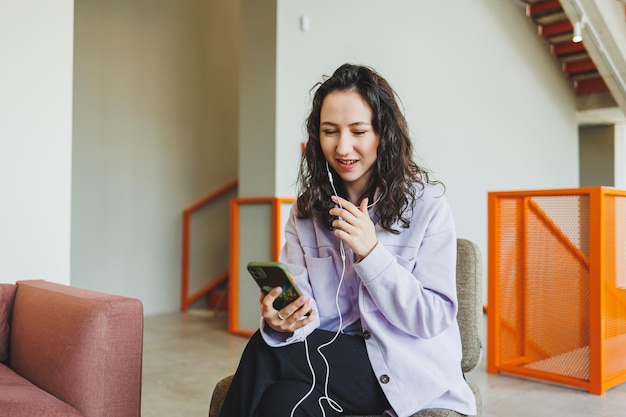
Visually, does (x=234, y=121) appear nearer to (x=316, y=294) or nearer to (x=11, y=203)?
(x=11, y=203)

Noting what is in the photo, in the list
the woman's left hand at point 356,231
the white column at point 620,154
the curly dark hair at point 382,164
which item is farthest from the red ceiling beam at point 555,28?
the woman's left hand at point 356,231

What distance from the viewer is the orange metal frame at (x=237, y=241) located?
4559 mm

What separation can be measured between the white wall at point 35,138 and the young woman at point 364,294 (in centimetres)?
187

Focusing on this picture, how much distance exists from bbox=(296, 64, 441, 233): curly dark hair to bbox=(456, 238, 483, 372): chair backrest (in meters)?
0.29

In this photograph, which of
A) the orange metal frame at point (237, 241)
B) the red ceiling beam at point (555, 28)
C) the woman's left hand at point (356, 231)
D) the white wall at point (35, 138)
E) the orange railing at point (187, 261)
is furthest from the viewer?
the red ceiling beam at point (555, 28)

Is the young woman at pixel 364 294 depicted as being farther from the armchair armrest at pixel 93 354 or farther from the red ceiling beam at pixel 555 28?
the red ceiling beam at pixel 555 28

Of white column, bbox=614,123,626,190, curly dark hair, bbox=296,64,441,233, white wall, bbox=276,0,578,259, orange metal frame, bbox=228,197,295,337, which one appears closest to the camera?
curly dark hair, bbox=296,64,441,233

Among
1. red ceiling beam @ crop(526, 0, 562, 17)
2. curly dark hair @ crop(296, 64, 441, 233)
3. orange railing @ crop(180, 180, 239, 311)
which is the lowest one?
orange railing @ crop(180, 180, 239, 311)

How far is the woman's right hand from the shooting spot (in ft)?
4.50

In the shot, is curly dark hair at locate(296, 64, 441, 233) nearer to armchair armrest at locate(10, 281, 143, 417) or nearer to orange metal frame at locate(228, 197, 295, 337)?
armchair armrest at locate(10, 281, 143, 417)

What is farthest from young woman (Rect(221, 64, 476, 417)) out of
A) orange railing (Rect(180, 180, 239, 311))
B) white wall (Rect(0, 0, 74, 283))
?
orange railing (Rect(180, 180, 239, 311))

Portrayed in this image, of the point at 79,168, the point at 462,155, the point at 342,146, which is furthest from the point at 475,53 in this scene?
the point at 342,146

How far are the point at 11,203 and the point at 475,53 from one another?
512 centimetres

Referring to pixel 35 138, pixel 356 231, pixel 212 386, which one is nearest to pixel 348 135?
pixel 356 231
